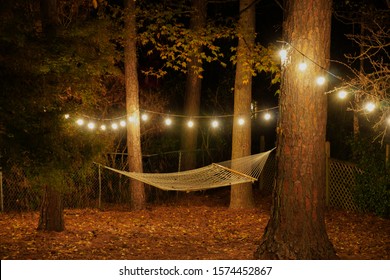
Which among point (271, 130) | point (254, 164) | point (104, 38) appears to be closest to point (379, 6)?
point (271, 130)

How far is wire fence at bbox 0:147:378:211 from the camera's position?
298 inches

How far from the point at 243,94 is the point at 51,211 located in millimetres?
3428

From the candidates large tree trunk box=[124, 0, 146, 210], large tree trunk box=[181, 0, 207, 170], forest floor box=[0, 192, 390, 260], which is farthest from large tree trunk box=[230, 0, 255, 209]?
large tree trunk box=[124, 0, 146, 210]

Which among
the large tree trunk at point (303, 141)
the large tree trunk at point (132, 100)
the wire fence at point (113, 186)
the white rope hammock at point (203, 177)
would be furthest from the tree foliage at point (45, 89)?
the large tree trunk at point (303, 141)

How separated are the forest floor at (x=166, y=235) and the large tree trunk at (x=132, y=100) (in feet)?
1.16

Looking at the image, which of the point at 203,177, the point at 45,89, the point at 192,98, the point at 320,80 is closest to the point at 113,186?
the point at 192,98

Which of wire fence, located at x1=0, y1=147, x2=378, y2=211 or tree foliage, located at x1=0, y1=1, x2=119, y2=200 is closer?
tree foliage, located at x1=0, y1=1, x2=119, y2=200

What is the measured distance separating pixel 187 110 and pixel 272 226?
5.54 m

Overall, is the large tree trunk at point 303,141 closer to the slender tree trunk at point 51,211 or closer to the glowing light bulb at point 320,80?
the glowing light bulb at point 320,80

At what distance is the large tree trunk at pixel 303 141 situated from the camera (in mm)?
4336

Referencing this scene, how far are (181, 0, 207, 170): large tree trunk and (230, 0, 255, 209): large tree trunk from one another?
1410mm

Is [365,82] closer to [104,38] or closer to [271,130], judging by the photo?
[104,38]

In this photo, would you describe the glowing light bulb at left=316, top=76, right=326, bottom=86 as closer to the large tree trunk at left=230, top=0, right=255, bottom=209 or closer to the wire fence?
the large tree trunk at left=230, top=0, right=255, bottom=209

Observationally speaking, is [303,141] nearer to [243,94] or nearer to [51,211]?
[51,211]
